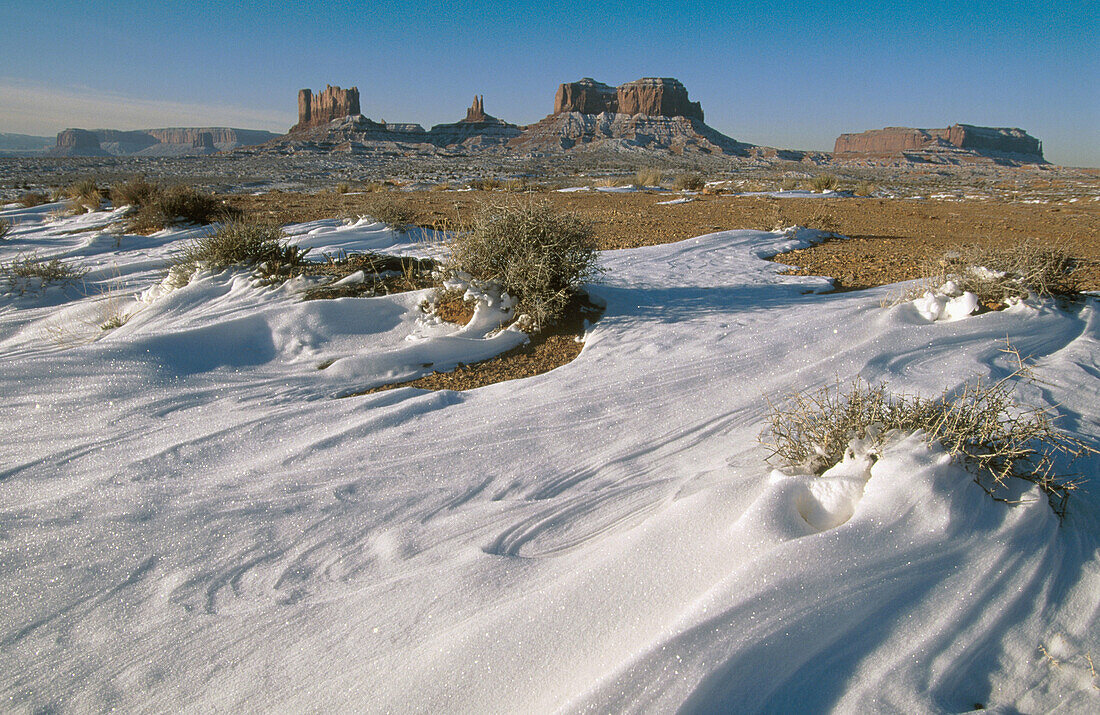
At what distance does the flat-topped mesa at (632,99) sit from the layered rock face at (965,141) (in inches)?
1441

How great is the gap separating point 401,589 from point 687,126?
312ft

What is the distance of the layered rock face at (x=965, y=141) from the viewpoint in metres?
107

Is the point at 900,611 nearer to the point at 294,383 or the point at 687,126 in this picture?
Answer: the point at 294,383

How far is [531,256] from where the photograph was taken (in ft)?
14.1

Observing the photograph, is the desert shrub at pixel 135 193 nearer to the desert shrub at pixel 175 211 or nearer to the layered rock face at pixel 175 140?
the desert shrub at pixel 175 211

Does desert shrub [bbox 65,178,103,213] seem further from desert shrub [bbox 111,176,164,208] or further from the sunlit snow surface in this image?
the sunlit snow surface

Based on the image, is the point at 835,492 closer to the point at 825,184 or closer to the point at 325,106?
the point at 825,184

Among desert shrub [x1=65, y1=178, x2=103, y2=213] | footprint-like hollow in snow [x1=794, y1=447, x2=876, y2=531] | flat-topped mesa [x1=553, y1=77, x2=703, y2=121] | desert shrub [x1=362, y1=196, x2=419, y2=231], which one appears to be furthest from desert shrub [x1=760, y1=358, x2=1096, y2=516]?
flat-topped mesa [x1=553, y1=77, x2=703, y2=121]

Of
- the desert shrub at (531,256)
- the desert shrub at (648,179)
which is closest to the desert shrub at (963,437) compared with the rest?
the desert shrub at (531,256)

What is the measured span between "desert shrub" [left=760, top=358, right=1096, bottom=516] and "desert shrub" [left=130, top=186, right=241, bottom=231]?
958 cm

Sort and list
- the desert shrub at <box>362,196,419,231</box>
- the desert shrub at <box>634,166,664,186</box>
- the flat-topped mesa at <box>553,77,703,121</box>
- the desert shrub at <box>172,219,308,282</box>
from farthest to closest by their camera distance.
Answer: the flat-topped mesa at <box>553,77,703,121</box>
the desert shrub at <box>634,166,664,186</box>
the desert shrub at <box>362,196,419,231</box>
the desert shrub at <box>172,219,308,282</box>

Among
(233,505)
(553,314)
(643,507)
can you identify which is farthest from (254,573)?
(553,314)

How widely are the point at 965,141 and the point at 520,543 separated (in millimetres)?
143260

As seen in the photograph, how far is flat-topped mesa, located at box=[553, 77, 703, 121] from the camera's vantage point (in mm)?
98250
